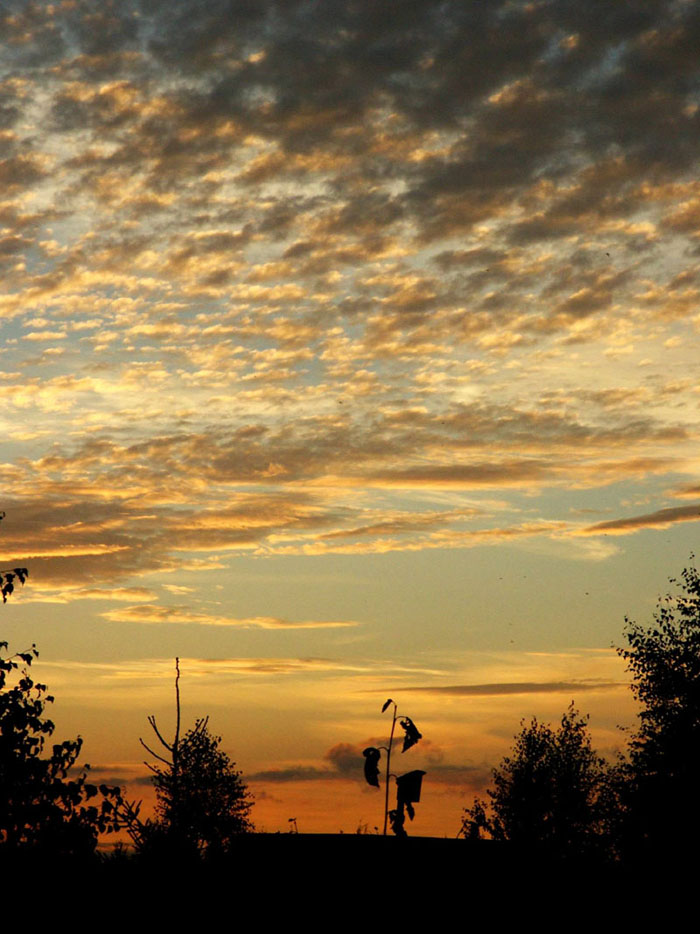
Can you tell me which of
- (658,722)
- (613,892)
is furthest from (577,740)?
(613,892)

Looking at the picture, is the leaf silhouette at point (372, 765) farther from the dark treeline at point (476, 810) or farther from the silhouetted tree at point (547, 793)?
the silhouetted tree at point (547, 793)

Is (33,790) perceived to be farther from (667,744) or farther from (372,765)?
(667,744)

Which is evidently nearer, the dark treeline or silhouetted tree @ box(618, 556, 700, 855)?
the dark treeline

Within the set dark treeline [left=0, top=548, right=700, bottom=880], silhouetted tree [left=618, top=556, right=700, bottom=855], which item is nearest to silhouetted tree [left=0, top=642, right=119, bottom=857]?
dark treeline [left=0, top=548, right=700, bottom=880]

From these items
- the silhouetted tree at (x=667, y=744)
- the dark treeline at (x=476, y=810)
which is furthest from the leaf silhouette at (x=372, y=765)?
the silhouetted tree at (x=667, y=744)

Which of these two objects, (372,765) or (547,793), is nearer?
(372,765)

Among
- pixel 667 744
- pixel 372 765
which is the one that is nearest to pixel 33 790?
pixel 372 765

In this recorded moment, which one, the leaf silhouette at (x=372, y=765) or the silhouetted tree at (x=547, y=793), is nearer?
the leaf silhouette at (x=372, y=765)

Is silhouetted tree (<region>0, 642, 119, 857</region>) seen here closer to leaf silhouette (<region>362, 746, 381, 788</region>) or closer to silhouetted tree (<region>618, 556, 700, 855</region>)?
leaf silhouette (<region>362, 746, 381, 788</region>)

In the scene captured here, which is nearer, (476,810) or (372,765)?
(372,765)

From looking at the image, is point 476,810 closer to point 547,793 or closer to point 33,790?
point 547,793

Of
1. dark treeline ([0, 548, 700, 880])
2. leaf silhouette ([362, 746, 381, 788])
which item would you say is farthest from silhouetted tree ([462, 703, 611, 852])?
leaf silhouette ([362, 746, 381, 788])

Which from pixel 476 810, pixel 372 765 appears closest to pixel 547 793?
pixel 476 810

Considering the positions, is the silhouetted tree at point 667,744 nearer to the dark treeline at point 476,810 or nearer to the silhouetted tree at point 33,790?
the dark treeline at point 476,810
